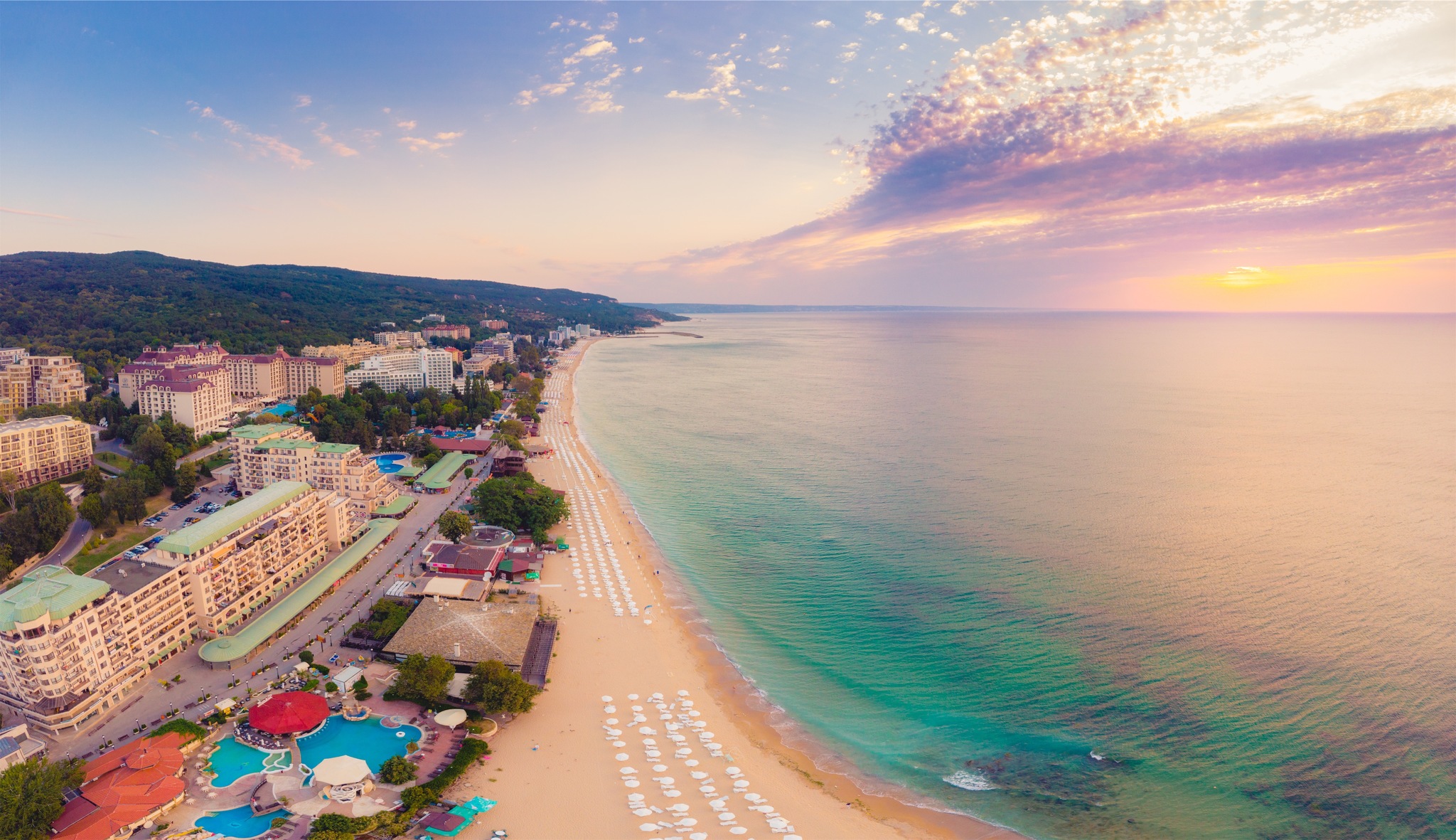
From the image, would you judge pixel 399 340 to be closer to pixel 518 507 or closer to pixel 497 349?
pixel 497 349

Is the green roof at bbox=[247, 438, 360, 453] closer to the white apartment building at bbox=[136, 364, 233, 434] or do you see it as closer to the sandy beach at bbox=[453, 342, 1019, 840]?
the white apartment building at bbox=[136, 364, 233, 434]

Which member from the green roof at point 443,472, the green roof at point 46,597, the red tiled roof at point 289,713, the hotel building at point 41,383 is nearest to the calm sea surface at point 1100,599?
the green roof at point 443,472

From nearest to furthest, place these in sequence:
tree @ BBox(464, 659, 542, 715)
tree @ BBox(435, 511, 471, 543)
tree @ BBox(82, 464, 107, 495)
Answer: tree @ BBox(464, 659, 542, 715)
tree @ BBox(435, 511, 471, 543)
tree @ BBox(82, 464, 107, 495)

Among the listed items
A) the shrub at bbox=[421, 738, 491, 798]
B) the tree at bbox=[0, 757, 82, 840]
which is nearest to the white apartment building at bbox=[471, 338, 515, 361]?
the shrub at bbox=[421, 738, 491, 798]

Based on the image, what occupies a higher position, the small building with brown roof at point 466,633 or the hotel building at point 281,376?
the hotel building at point 281,376

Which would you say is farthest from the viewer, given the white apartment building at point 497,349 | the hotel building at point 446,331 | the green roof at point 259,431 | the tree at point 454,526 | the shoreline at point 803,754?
the hotel building at point 446,331

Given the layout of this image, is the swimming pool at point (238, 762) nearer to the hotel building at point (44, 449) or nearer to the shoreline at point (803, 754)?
the shoreline at point (803, 754)
